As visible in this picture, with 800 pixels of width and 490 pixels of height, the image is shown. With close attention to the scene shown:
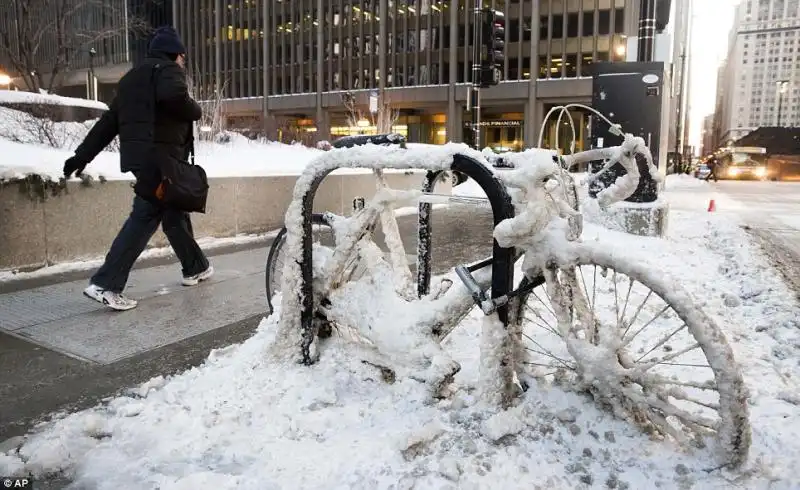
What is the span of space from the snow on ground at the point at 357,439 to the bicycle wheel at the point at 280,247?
61 cm

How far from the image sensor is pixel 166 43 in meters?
4.78

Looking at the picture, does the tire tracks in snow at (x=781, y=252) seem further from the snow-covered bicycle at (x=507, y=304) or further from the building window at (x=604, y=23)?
the building window at (x=604, y=23)

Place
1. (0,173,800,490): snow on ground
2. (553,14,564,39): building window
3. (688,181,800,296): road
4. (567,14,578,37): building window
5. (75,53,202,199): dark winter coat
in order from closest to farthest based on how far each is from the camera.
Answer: (0,173,800,490): snow on ground → (75,53,202,199): dark winter coat → (688,181,800,296): road → (567,14,578,37): building window → (553,14,564,39): building window

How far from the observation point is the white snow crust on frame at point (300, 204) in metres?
3.05

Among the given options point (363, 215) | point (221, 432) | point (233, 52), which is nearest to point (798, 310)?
point (363, 215)

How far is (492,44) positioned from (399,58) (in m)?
48.9

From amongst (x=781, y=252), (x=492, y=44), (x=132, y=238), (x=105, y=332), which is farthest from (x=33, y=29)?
(x=781, y=252)

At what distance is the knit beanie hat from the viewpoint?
4766 millimetres

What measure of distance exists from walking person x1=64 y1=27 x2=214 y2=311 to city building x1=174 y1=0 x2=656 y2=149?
4156cm

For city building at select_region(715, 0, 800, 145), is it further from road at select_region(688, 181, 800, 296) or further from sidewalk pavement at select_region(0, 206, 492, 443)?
sidewalk pavement at select_region(0, 206, 492, 443)

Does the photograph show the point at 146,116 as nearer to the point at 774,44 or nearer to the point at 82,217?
the point at 82,217

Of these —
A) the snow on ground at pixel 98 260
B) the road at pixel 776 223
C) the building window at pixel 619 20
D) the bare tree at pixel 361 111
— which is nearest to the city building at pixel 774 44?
the building window at pixel 619 20

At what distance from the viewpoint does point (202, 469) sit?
8.09 feet

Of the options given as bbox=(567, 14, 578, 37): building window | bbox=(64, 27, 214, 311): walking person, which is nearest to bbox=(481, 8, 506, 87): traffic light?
bbox=(64, 27, 214, 311): walking person
